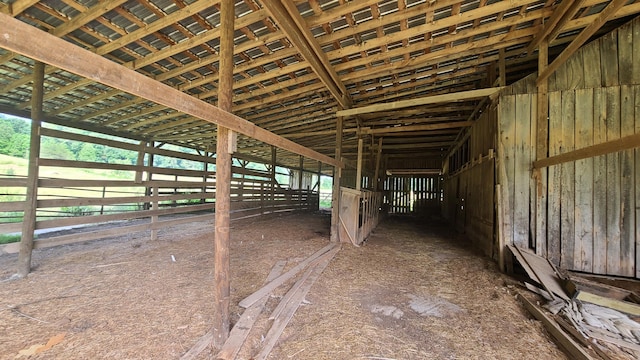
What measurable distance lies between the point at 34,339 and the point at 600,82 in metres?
7.78

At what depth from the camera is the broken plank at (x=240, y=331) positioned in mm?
2023

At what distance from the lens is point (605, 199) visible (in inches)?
153

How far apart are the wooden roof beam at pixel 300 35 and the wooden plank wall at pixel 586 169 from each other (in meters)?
3.44

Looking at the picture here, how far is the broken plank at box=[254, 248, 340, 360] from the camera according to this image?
6.88ft

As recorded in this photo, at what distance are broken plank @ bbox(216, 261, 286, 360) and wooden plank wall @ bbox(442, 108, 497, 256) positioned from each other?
4323mm

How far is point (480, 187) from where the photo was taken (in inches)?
219

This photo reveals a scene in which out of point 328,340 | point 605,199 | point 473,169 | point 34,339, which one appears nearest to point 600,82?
point 605,199

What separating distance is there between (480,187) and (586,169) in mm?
1743

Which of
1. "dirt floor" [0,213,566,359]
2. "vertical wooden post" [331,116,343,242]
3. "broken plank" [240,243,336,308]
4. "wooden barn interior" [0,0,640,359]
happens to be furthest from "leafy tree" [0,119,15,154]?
"broken plank" [240,243,336,308]

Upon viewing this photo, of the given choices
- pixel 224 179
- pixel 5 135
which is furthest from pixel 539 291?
pixel 5 135

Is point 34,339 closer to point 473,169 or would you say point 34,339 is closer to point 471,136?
point 473,169

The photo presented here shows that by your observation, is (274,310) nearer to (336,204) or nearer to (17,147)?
(336,204)

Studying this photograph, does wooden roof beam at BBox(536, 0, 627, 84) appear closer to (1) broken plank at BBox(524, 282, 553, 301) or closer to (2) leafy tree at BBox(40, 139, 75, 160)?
(1) broken plank at BBox(524, 282, 553, 301)

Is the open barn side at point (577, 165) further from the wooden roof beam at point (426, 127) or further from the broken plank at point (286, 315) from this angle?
the broken plank at point (286, 315)
